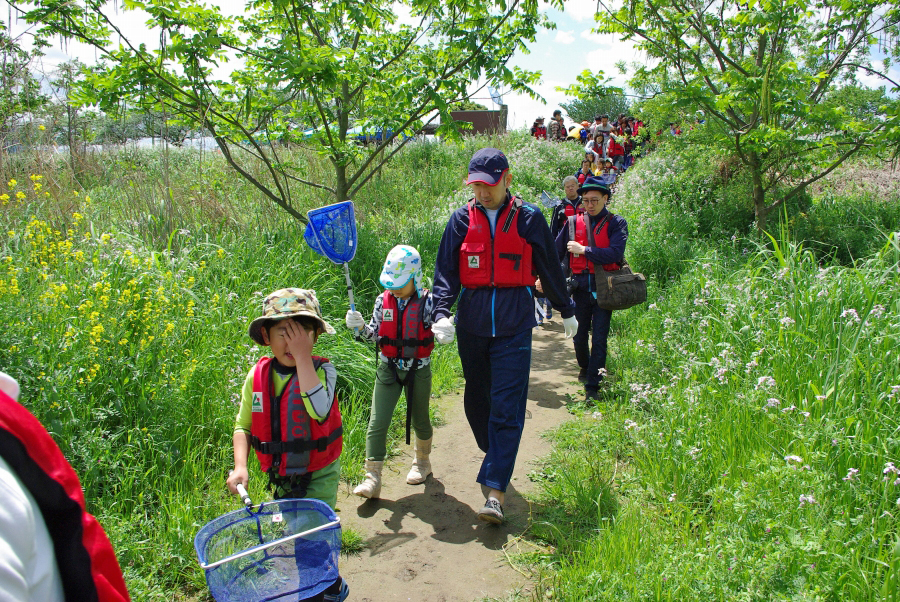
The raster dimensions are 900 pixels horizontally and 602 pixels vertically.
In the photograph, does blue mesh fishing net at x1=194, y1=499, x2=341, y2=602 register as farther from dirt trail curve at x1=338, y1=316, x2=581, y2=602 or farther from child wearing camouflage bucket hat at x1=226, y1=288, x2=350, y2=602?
dirt trail curve at x1=338, y1=316, x2=581, y2=602

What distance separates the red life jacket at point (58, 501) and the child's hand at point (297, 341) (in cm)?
145

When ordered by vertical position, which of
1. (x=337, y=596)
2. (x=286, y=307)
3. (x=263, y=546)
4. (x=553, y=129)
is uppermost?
(x=553, y=129)

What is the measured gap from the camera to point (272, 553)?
7.57ft

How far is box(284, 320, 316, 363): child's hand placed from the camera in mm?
2578

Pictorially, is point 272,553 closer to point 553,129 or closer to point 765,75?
point 765,75

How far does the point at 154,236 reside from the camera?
6051 millimetres

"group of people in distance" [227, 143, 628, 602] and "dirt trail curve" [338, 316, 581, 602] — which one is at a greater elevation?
"group of people in distance" [227, 143, 628, 602]

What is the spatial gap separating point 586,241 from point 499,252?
2.44 meters

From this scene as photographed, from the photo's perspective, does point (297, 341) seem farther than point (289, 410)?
No

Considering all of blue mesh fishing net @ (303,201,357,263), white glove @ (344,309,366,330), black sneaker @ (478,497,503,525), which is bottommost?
black sneaker @ (478,497,503,525)

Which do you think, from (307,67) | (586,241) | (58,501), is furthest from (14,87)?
(58,501)

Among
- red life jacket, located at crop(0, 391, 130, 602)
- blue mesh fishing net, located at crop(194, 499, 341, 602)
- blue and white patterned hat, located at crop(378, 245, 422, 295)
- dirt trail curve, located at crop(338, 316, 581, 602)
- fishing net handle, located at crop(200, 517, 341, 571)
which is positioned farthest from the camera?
blue and white patterned hat, located at crop(378, 245, 422, 295)

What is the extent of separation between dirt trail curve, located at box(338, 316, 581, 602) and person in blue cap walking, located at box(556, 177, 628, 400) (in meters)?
0.60

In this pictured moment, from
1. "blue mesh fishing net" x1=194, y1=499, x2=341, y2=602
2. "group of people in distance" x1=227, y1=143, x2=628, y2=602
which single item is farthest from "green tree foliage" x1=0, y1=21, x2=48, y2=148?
"blue mesh fishing net" x1=194, y1=499, x2=341, y2=602
